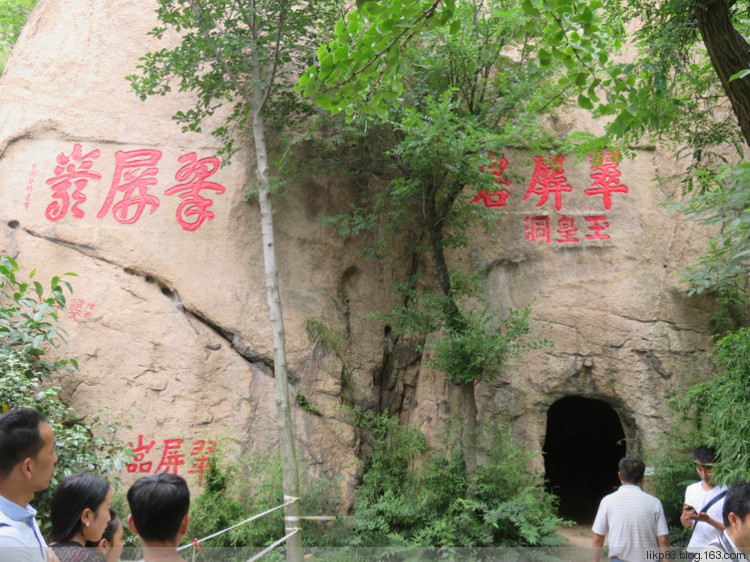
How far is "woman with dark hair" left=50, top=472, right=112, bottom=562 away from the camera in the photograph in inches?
81.9

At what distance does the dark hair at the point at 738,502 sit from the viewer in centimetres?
211

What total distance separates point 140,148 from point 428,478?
5242 millimetres

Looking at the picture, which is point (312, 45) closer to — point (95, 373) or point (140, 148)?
point (140, 148)

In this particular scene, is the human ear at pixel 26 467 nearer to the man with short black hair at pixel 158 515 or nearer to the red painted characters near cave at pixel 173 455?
the man with short black hair at pixel 158 515

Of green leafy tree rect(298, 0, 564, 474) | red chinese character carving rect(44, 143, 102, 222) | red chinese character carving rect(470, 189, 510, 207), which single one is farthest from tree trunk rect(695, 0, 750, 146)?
red chinese character carving rect(44, 143, 102, 222)

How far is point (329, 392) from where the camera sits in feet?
22.2

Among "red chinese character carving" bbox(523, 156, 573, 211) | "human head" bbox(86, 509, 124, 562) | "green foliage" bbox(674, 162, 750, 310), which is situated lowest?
"human head" bbox(86, 509, 124, 562)

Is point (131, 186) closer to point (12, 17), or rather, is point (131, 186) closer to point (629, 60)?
point (629, 60)

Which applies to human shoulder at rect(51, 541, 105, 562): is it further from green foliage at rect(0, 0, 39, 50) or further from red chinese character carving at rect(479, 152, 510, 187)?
green foliage at rect(0, 0, 39, 50)

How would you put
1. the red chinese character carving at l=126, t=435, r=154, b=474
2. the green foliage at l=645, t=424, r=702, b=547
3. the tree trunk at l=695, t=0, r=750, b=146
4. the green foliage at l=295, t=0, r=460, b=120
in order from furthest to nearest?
the red chinese character carving at l=126, t=435, r=154, b=474, the green foliage at l=645, t=424, r=702, b=547, the tree trunk at l=695, t=0, r=750, b=146, the green foliage at l=295, t=0, r=460, b=120

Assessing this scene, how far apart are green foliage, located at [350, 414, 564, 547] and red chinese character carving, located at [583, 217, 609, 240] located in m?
2.77

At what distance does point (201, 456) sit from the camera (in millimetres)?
6094

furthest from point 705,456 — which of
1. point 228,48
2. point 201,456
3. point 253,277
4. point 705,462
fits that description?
point 228,48

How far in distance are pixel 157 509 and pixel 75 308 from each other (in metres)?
5.56
